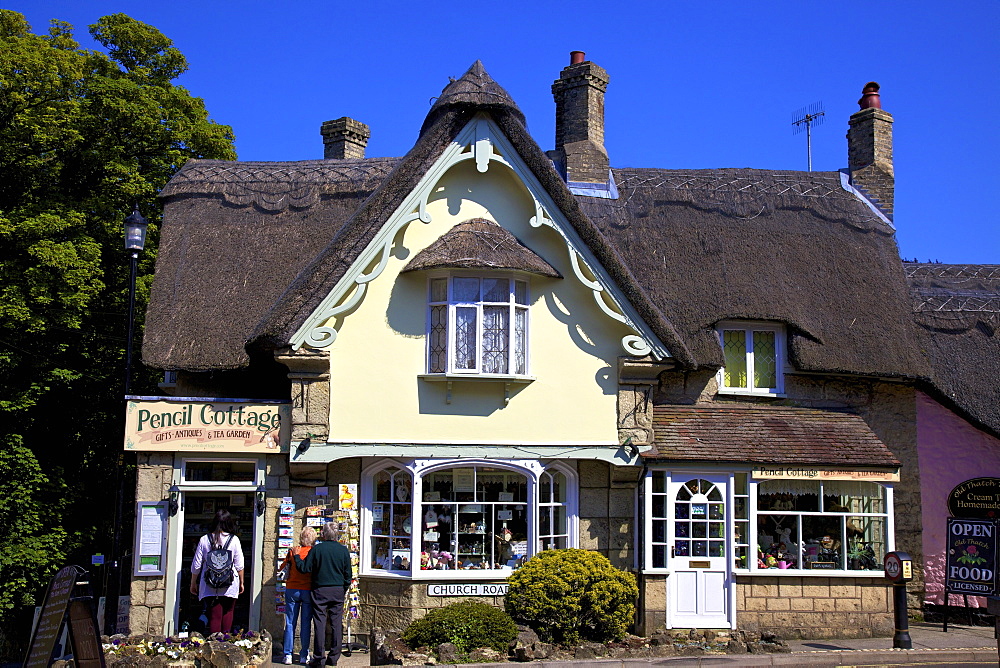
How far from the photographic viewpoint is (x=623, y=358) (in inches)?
596

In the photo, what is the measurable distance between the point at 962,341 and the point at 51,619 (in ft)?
54.1

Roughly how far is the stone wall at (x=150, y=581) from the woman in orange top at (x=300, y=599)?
2.66 meters

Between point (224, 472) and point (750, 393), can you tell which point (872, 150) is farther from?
point (224, 472)

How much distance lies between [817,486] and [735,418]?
5.47ft

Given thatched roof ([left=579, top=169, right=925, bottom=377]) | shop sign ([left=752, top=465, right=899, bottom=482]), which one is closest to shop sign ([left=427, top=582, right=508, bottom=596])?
shop sign ([left=752, top=465, right=899, bottom=482])

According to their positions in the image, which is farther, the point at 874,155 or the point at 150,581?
the point at 874,155

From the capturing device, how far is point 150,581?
47.7 ft

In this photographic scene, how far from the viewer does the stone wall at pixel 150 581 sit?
14.4 m

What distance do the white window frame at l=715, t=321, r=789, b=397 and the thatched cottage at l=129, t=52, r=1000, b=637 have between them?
0.13 ft

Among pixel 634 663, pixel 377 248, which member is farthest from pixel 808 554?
pixel 377 248

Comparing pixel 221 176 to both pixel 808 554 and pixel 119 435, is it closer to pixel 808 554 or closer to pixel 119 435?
pixel 119 435

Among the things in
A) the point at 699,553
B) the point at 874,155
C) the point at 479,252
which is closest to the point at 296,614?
the point at 479,252

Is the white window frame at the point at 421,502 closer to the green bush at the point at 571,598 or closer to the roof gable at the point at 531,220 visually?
the green bush at the point at 571,598

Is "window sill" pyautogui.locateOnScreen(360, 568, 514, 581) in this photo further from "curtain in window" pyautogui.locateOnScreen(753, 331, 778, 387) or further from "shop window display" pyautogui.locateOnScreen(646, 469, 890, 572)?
"curtain in window" pyautogui.locateOnScreen(753, 331, 778, 387)
